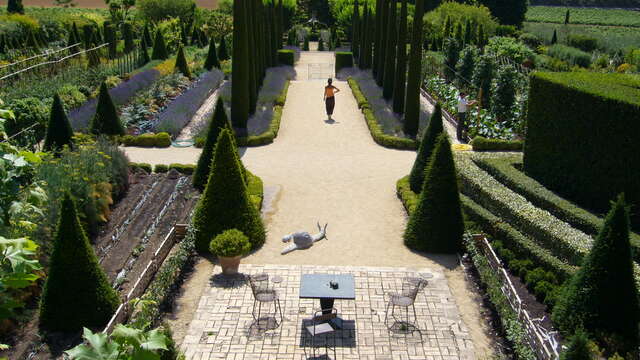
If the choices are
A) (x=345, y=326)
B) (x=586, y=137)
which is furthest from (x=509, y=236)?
(x=345, y=326)

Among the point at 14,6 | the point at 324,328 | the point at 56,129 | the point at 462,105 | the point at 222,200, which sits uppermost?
the point at 14,6

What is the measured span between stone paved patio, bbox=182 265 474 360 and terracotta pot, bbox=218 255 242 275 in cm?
17

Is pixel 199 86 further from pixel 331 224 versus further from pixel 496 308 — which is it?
pixel 496 308

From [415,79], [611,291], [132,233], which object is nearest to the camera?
[611,291]

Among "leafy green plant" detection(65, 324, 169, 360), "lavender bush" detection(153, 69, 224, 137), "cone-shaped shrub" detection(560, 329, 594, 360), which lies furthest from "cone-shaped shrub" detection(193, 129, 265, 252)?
"lavender bush" detection(153, 69, 224, 137)

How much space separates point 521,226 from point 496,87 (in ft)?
36.7

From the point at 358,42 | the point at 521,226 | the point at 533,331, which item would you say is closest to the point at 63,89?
the point at 521,226

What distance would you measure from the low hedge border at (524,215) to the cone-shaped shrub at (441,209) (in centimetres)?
142

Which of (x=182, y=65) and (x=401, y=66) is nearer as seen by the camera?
(x=401, y=66)

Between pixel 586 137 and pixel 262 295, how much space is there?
29.6 feet

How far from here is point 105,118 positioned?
862 inches

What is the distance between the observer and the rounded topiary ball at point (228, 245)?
1234cm

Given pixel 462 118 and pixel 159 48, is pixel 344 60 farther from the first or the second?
pixel 462 118

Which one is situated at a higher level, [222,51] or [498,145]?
[222,51]
